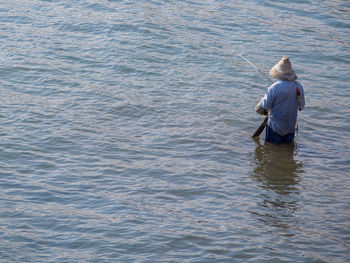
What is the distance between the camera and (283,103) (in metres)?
8.77

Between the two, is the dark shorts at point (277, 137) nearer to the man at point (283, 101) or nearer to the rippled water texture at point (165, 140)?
the man at point (283, 101)

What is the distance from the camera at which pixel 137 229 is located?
698 centimetres

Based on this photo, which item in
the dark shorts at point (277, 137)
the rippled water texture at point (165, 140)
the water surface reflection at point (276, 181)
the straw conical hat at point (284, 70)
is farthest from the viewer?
the dark shorts at point (277, 137)

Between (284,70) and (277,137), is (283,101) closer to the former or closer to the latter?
(284,70)

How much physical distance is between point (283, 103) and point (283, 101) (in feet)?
0.11

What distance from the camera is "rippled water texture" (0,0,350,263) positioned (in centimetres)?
682

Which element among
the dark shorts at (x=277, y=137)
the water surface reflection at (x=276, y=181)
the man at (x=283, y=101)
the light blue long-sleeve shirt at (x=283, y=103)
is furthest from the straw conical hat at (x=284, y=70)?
the water surface reflection at (x=276, y=181)

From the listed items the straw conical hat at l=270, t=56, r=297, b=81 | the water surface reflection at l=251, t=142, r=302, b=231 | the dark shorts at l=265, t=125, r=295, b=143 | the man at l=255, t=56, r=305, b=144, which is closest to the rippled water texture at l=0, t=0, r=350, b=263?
the water surface reflection at l=251, t=142, r=302, b=231

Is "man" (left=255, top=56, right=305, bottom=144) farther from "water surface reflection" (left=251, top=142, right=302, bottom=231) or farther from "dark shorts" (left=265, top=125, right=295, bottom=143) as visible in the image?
"water surface reflection" (left=251, top=142, right=302, bottom=231)

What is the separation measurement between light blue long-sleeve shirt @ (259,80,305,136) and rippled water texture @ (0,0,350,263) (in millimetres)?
529

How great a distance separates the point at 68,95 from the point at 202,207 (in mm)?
4964

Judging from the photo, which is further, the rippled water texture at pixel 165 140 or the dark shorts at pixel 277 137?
the dark shorts at pixel 277 137

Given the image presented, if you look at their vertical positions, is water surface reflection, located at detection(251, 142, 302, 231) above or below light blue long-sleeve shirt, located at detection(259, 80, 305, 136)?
below

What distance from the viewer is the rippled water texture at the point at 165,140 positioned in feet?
22.4
